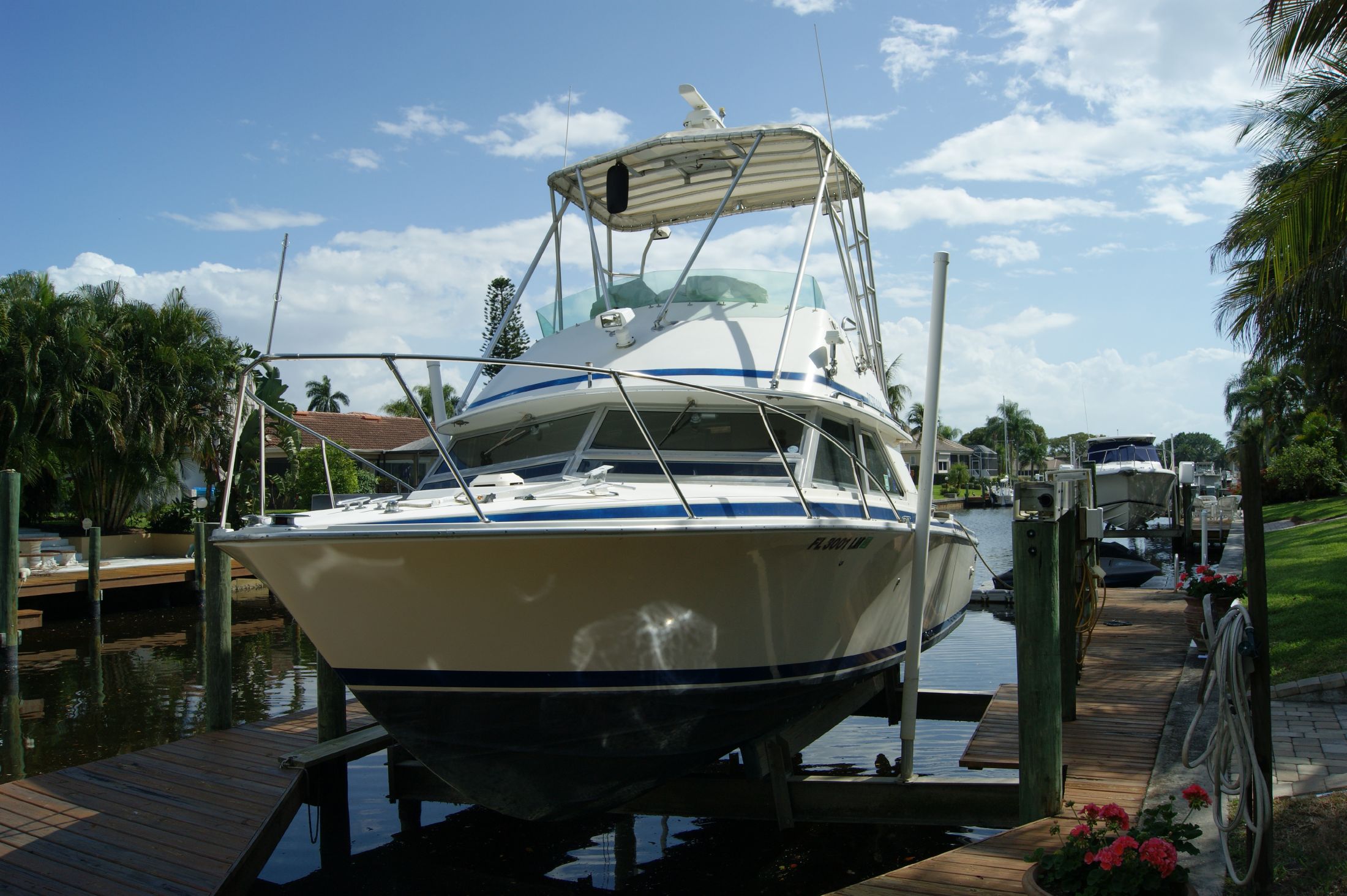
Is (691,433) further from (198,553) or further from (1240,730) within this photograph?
(198,553)

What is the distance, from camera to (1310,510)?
88.8 ft

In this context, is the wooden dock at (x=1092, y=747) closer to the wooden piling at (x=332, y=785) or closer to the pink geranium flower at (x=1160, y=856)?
the pink geranium flower at (x=1160, y=856)

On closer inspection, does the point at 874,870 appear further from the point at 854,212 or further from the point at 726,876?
the point at 854,212

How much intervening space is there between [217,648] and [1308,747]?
745 cm

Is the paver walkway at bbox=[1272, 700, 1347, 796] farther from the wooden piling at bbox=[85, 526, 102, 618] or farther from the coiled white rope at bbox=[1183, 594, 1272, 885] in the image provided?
the wooden piling at bbox=[85, 526, 102, 618]

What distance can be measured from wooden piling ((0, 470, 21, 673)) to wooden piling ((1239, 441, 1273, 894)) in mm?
14353

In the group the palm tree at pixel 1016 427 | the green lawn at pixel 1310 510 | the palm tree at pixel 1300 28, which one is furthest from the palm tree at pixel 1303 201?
the palm tree at pixel 1016 427

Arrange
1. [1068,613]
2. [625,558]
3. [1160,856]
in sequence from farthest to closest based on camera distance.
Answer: [1068,613]
[625,558]
[1160,856]

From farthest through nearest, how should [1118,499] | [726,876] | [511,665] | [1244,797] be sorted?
[1118,499]
[726,876]
[511,665]
[1244,797]

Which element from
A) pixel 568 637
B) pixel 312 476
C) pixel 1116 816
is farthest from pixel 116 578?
pixel 1116 816

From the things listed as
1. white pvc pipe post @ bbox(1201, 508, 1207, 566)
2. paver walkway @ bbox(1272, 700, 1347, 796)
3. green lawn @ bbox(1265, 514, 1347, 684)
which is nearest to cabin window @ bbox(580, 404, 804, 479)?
paver walkway @ bbox(1272, 700, 1347, 796)

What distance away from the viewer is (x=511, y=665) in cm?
510

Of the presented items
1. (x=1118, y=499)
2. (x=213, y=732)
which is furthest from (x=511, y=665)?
(x=1118, y=499)

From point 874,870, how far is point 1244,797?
3276mm
